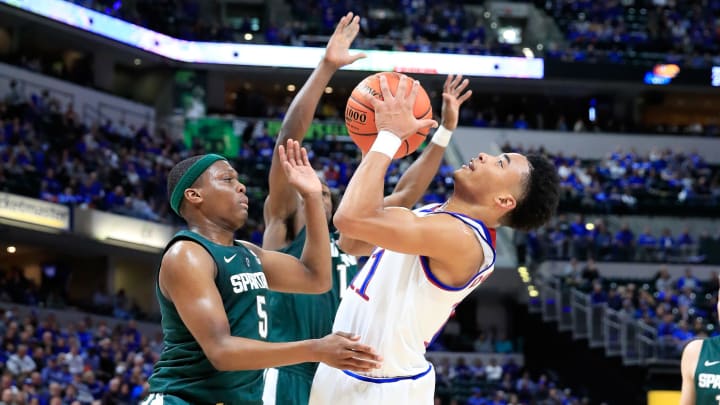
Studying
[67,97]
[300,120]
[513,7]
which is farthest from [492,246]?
[513,7]

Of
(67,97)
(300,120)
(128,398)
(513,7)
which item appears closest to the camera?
(300,120)

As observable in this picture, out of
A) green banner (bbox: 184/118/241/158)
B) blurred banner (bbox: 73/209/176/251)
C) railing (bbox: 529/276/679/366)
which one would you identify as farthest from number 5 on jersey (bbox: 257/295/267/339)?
green banner (bbox: 184/118/241/158)

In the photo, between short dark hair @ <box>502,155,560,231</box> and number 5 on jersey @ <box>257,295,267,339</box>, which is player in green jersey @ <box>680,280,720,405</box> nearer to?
short dark hair @ <box>502,155,560,231</box>

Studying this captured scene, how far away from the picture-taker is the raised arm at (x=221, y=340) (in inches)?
171

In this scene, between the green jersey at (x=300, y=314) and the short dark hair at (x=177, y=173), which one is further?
the green jersey at (x=300, y=314)

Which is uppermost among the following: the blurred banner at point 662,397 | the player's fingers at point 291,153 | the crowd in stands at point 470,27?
the crowd in stands at point 470,27

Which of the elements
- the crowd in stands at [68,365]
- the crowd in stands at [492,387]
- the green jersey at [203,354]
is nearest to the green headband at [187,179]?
the green jersey at [203,354]

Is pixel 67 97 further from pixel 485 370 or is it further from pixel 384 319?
pixel 384 319

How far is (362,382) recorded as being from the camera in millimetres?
5035

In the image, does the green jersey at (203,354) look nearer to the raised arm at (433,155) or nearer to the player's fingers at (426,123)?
the player's fingers at (426,123)

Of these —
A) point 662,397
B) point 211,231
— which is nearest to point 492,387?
point 662,397

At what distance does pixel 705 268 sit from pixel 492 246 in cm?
2259

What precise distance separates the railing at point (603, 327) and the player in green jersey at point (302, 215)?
50.3 feet

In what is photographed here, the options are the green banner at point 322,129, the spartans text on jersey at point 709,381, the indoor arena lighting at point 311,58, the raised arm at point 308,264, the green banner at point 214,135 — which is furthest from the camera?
the indoor arena lighting at point 311,58
